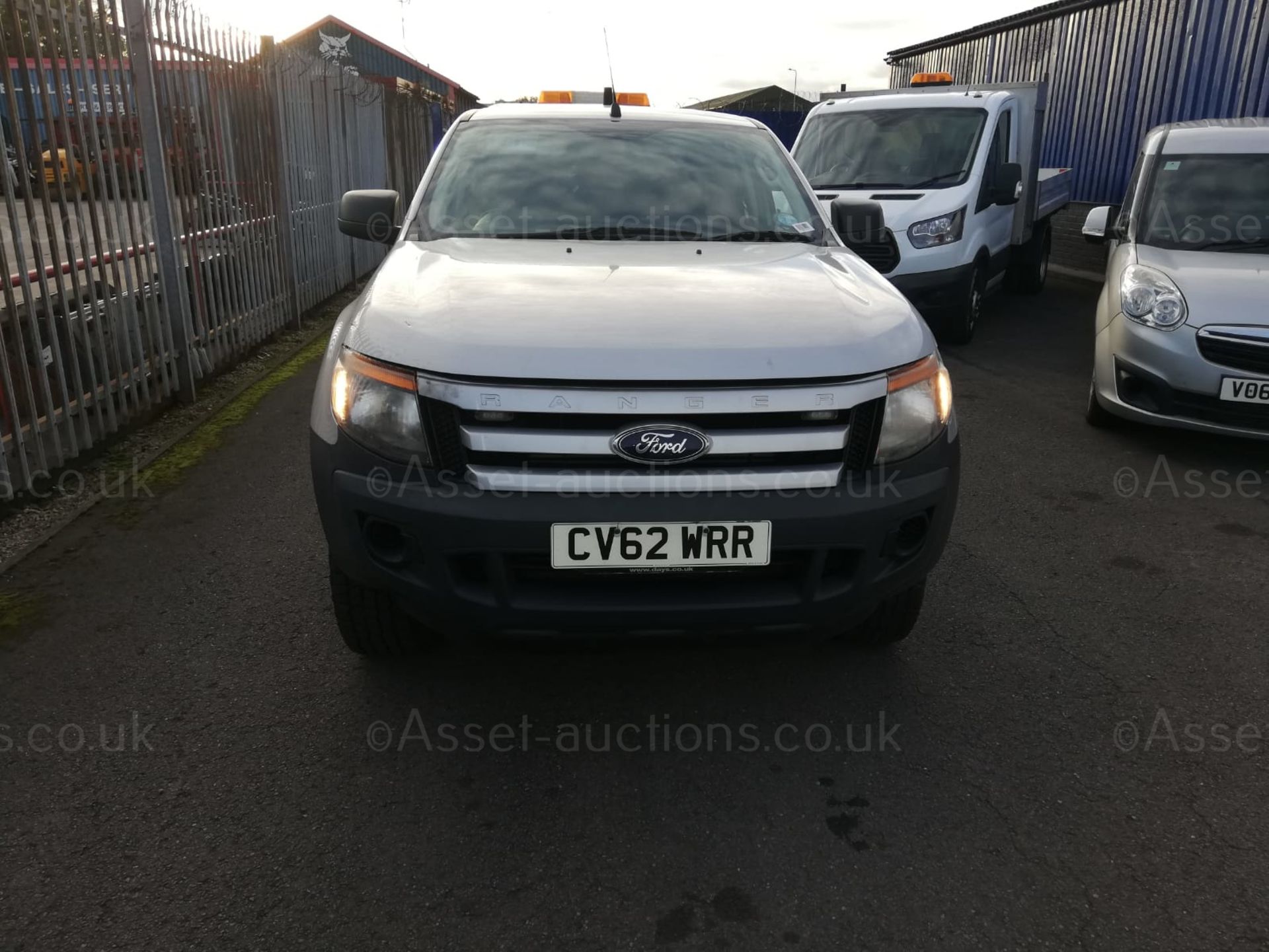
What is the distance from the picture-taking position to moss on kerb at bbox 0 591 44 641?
329 cm

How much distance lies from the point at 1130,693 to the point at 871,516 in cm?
121

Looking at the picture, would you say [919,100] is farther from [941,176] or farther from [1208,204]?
[1208,204]

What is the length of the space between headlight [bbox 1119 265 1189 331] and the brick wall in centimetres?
830

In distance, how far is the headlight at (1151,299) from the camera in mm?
5168

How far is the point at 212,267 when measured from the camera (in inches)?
261

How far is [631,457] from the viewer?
2.33 metres

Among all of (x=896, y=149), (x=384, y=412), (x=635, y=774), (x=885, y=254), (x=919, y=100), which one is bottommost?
(x=635, y=774)

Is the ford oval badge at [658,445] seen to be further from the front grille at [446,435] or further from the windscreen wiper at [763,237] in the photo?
the windscreen wiper at [763,237]

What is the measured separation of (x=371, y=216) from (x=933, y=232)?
547 centimetres

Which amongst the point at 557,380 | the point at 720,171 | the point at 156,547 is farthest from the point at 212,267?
the point at 557,380

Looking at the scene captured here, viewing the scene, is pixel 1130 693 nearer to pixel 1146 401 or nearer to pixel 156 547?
pixel 1146 401

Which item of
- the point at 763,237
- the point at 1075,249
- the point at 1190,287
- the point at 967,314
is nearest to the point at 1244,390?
the point at 1190,287

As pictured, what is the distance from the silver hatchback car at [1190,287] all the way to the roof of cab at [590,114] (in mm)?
2535

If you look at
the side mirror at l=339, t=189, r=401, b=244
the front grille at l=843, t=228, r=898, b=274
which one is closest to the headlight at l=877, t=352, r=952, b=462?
the side mirror at l=339, t=189, r=401, b=244
